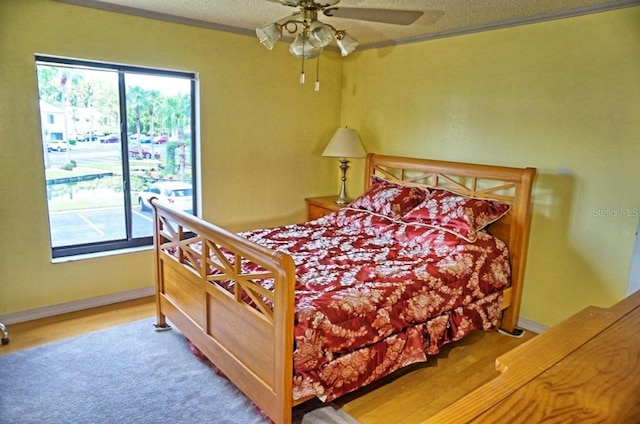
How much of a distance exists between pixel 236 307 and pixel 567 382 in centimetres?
167

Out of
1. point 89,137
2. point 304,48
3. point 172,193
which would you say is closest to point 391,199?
point 304,48

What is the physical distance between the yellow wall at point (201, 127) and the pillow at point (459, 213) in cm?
152

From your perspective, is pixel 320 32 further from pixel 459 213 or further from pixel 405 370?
pixel 405 370

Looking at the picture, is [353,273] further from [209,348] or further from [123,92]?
[123,92]

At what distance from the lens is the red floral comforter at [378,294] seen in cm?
207

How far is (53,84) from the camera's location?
10.2ft

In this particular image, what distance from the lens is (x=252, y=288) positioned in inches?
81.5

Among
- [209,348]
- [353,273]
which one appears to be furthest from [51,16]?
[353,273]

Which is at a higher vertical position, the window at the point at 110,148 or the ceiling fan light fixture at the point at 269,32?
the ceiling fan light fixture at the point at 269,32

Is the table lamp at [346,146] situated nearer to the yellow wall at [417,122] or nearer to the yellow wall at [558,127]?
the yellow wall at [417,122]

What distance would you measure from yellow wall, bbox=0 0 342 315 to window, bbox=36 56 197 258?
14 centimetres

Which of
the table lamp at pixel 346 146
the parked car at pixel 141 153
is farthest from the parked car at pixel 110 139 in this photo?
the table lamp at pixel 346 146

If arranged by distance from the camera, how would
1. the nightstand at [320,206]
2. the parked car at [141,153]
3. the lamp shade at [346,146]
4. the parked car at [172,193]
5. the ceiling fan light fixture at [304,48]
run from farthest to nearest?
the nightstand at [320,206], the lamp shade at [346,146], the parked car at [172,193], the parked car at [141,153], the ceiling fan light fixture at [304,48]

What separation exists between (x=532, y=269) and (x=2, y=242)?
3.81 metres
